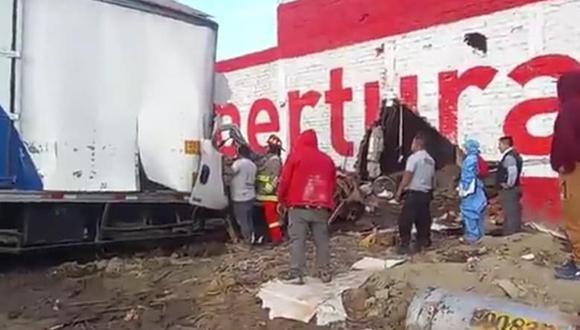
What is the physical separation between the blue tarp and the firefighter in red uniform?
4044 mm

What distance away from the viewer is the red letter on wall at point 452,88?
15.1 metres

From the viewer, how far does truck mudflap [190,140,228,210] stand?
12773 millimetres

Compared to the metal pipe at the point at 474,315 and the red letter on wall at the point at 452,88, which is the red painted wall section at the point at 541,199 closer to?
the red letter on wall at the point at 452,88

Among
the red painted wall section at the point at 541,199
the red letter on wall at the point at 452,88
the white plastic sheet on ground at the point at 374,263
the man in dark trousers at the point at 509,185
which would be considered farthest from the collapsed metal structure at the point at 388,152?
the white plastic sheet on ground at the point at 374,263

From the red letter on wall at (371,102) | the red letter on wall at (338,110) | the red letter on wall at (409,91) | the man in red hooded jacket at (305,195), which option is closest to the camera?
the man in red hooded jacket at (305,195)

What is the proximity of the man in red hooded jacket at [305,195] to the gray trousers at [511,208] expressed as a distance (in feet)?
13.5

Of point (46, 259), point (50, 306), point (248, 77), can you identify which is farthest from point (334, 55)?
point (50, 306)

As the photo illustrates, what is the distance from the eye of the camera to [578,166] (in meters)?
7.36

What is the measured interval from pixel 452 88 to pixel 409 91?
1.18 m

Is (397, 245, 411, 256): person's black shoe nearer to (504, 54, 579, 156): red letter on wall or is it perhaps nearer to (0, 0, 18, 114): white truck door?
(504, 54, 579, 156): red letter on wall

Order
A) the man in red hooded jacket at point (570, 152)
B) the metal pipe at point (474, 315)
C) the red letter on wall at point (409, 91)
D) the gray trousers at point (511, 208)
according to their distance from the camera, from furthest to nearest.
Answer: the red letter on wall at point (409, 91) → the gray trousers at point (511, 208) → the man in red hooded jacket at point (570, 152) → the metal pipe at point (474, 315)

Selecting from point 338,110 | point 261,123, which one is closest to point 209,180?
point 338,110

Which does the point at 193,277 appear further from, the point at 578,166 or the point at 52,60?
the point at 578,166

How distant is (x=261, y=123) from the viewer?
21.6 meters
